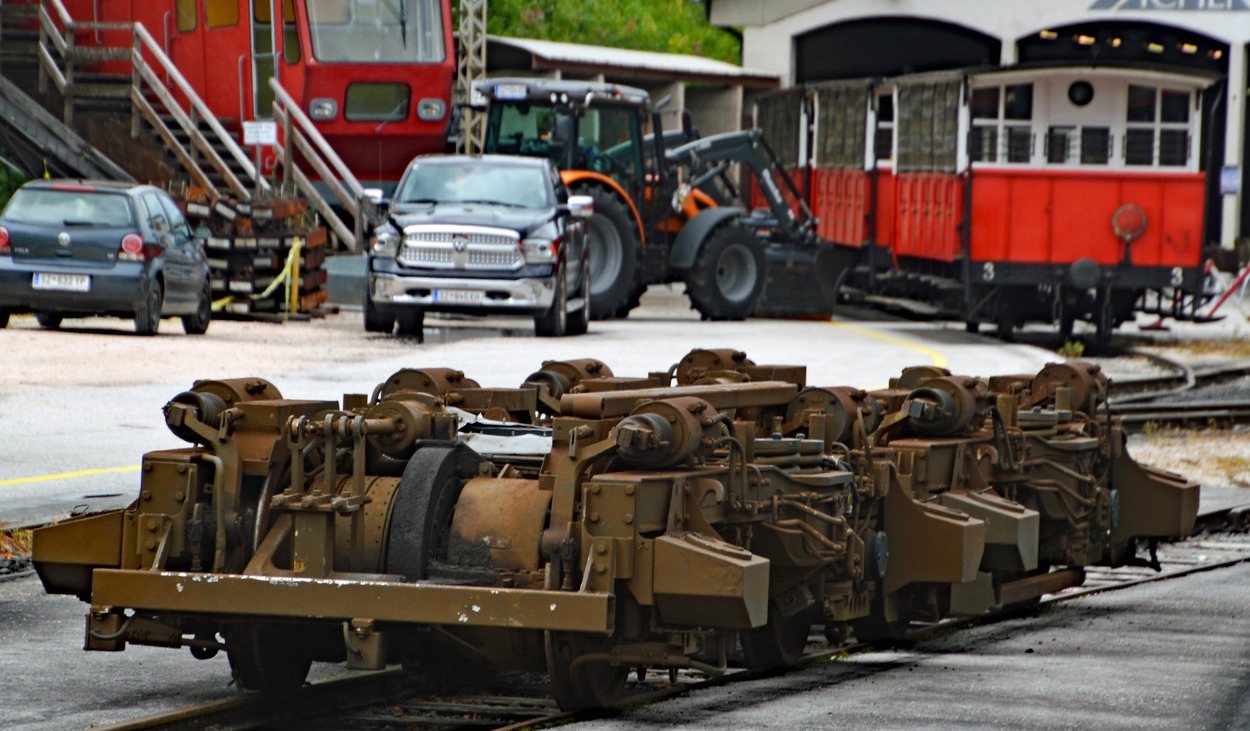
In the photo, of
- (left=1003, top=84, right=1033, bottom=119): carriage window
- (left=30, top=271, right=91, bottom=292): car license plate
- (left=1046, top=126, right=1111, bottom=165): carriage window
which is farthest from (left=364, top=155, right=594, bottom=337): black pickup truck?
(left=1046, top=126, right=1111, bottom=165): carriage window

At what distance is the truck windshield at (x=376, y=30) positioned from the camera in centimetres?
3369

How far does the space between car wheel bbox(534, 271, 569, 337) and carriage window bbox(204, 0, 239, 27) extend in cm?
1136

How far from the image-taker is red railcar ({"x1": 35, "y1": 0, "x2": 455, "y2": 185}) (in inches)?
1328

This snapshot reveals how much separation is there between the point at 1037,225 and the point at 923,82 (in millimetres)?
3190

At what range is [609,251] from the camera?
28547mm

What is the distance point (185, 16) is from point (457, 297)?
12.9 m

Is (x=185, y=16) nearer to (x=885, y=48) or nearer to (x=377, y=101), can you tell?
(x=377, y=101)

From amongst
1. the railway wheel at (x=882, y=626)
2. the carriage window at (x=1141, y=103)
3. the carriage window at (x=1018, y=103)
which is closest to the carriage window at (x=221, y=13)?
the carriage window at (x=1018, y=103)

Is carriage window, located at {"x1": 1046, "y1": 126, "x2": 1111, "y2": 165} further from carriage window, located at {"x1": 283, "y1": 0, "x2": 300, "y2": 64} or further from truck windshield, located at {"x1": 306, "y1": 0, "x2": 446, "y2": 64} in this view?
carriage window, located at {"x1": 283, "y1": 0, "x2": 300, "y2": 64}

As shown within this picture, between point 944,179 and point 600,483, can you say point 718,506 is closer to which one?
point 600,483

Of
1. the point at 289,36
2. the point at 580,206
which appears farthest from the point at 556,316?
the point at 289,36

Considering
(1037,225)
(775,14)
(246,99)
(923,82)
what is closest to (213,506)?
(1037,225)

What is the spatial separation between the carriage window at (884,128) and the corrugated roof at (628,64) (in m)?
10.5

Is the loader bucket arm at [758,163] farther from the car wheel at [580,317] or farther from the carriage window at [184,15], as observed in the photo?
the carriage window at [184,15]
